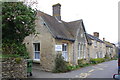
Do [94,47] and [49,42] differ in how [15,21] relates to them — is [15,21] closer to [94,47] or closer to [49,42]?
[49,42]

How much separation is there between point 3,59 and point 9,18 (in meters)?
2.98

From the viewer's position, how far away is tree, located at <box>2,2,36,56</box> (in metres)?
8.25

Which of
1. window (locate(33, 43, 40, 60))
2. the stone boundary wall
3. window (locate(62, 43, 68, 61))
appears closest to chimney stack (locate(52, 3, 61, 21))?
window (locate(62, 43, 68, 61))

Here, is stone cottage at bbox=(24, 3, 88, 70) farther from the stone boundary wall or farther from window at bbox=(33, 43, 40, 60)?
the stone boundary wall

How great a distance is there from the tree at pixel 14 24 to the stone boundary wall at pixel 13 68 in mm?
1168

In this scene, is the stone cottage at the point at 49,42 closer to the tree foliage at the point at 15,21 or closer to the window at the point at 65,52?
the window at the point at 65,52

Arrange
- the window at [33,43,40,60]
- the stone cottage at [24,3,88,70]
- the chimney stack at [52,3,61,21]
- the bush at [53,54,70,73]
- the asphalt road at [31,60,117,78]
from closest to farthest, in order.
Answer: the asphalt road at [31,60,117,78] → the bush at [53,54,70,73] → the stone cottage at [24,3,88,70] → the window at [33,43,40,60] → the chimney stack at [52,3,61,21]

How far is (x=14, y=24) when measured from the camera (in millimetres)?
8844

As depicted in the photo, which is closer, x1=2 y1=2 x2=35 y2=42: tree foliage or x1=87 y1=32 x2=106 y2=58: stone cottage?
x1=2 y1=2 x2=35 y2=42: tree foliage

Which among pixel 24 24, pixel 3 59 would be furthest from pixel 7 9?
pixel 3 59

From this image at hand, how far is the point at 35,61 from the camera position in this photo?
46.4 ft

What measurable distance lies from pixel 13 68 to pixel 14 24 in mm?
3190

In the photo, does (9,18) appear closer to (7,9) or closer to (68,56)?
(7,9)

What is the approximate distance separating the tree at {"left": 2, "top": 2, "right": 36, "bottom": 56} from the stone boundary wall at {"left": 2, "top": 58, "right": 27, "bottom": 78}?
1.17 metres
